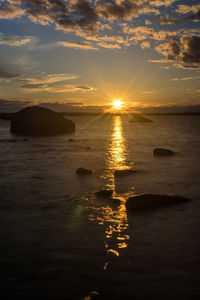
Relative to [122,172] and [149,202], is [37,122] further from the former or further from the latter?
[149,202]

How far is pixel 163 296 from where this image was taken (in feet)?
13.1

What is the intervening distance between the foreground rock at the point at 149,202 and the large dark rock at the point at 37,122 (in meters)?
37.1

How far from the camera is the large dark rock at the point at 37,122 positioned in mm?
42969

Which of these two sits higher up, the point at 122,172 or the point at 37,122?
the point at 37,122

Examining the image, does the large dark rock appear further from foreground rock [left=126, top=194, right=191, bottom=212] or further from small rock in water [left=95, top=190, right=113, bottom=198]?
foreground rock [left=126, top=194, right=191, bottom=212]

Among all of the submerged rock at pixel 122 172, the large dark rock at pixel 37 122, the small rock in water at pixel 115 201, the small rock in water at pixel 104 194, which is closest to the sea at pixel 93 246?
the small rock in water at pixel 115 201

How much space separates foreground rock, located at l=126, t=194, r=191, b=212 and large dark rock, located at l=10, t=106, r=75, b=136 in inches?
1459

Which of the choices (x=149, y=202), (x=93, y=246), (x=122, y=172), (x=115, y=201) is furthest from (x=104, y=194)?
(x=122, y=172)

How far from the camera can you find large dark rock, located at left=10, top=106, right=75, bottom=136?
141ft

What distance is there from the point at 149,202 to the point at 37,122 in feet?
126

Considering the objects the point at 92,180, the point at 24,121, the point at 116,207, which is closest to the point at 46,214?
the point at 116,207

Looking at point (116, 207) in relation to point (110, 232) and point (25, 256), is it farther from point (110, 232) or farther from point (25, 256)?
point (25, 256)

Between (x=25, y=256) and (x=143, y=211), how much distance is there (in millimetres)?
3811

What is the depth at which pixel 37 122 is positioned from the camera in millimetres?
43906
